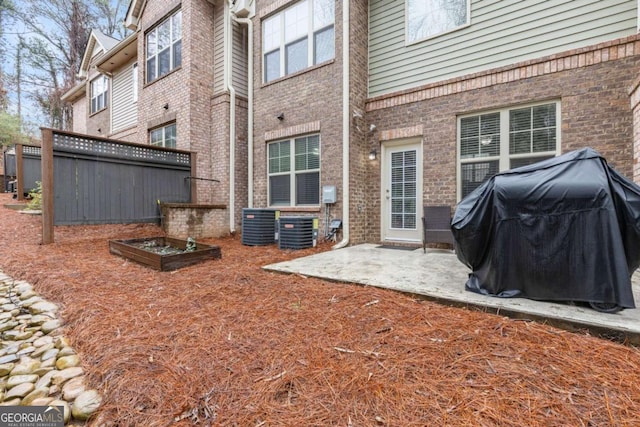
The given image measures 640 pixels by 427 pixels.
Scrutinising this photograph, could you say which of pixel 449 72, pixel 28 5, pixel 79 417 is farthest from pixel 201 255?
pixel 28 5

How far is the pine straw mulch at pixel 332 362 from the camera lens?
1.28 metres

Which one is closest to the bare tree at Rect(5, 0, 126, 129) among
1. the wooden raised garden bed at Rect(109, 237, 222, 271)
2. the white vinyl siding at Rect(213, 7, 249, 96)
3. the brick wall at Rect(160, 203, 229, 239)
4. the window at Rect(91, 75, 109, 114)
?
the window at Rect(91, 75, 109, 114)

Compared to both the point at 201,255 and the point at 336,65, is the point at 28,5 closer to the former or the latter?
the point at 336,65

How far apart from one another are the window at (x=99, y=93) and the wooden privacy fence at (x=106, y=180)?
818 cm

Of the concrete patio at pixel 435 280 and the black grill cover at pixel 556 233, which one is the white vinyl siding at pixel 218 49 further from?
the black grill cover at pixel 556 233

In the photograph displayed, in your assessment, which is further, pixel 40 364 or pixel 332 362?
pixel 40 364

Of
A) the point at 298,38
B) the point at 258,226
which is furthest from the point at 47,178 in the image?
the point at 298,38

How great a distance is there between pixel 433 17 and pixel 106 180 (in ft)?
23.0

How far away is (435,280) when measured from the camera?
9.89 ft

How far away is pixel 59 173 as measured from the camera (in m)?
5.05

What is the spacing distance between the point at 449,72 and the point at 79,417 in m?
6.23

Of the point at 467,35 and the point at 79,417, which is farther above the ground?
the point at 467,35

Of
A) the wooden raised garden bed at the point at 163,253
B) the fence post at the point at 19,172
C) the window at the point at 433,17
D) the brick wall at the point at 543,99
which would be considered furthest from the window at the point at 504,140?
the fence post at the point at 19,172

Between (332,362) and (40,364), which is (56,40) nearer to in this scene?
(40,364)
